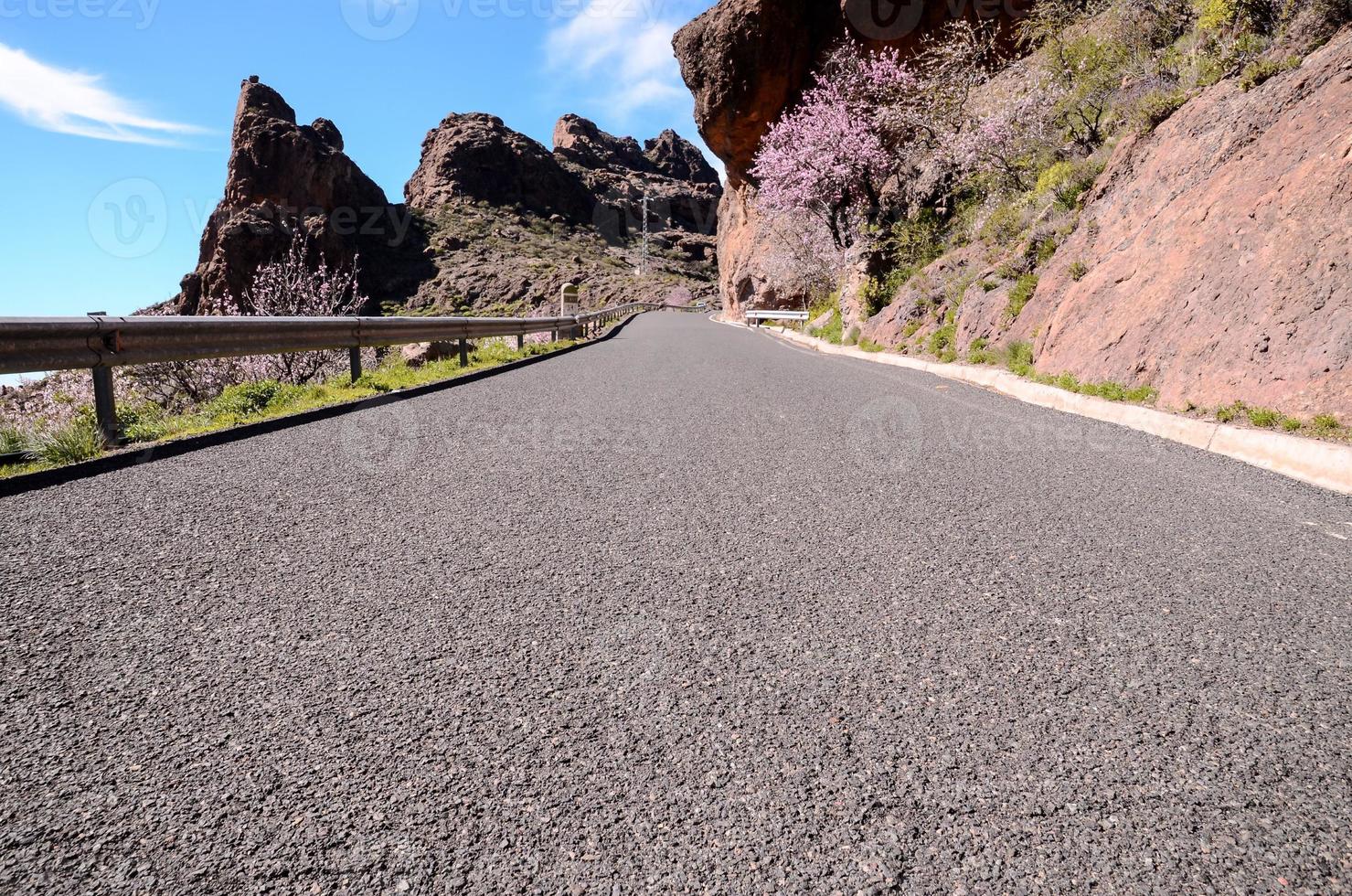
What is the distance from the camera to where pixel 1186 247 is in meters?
7.45

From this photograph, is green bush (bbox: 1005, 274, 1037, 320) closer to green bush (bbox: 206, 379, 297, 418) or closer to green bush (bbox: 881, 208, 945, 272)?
green bush (bbox: 881, 208, 945, 272)

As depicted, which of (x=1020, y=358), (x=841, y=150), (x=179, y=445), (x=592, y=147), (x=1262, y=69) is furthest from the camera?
(x=592, y=147)

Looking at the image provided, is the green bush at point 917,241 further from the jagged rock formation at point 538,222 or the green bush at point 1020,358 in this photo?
the jagged rock formation at point 538,222

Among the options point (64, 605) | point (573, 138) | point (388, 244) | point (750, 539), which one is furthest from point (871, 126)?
point (573, 138)

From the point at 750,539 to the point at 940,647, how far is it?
3.80 ft

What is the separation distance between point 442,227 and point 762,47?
75.9m

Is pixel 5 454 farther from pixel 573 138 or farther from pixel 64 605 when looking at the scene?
pixel 573 138

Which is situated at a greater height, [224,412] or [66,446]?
[66,446]

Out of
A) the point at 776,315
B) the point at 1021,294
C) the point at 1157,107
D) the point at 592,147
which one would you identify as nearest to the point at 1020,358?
the point at 1021,294

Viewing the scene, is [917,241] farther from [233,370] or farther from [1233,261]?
[233,370]

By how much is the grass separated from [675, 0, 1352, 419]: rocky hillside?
26.3 feet

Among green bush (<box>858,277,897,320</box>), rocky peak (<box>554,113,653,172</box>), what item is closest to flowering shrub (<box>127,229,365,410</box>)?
green bush (<box>858,277,897,320</box>)

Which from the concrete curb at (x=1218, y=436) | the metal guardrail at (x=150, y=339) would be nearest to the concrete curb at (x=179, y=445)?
the metal guardrail at (x=150, y=339)

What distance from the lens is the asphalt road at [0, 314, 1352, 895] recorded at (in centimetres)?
144
